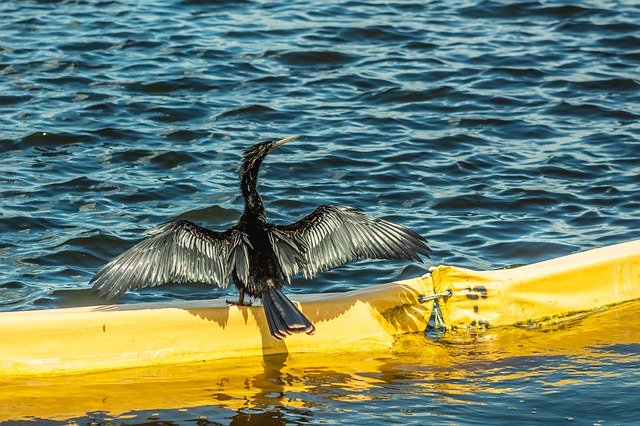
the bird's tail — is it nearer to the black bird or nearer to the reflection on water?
the black bird

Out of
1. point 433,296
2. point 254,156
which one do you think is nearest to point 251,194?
point 254,156

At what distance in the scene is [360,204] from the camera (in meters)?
9.55

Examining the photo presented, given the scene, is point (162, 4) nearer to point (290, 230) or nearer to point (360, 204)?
point (360, 204)

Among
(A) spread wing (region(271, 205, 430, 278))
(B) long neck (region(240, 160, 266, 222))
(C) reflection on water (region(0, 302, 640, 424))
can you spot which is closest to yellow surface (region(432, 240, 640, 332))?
(C) reflection on water (region(0, 302, 640, 424))

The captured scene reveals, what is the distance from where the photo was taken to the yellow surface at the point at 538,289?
6770 mm

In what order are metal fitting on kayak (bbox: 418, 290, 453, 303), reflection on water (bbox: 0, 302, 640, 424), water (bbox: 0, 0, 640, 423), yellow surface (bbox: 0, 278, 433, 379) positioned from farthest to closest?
1. water (bbox: 0, 0, 640, 423)
2. metal fitting on kayak (bbox: 418, 290, 453, 303)
3. yellow surface (bbox: 0, 278, 433, 379)
4. reflection on water (bbox: 0, 302, 640, 424)

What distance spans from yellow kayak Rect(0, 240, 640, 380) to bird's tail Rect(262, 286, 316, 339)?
0.37 metres

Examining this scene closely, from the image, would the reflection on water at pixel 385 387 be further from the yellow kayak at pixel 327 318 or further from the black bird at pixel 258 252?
the black bird at pixel 258 252

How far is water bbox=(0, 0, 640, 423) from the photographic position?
830 cm

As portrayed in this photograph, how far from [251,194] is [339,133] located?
15.2 feet

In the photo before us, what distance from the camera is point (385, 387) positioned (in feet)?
20.1

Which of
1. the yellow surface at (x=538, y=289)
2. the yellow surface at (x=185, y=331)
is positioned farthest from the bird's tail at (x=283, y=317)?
the yellow surface at (x=538, y=289)

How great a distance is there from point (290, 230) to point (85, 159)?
422 centimetres

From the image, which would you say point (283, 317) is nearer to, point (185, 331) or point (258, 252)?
point (258, 252)
